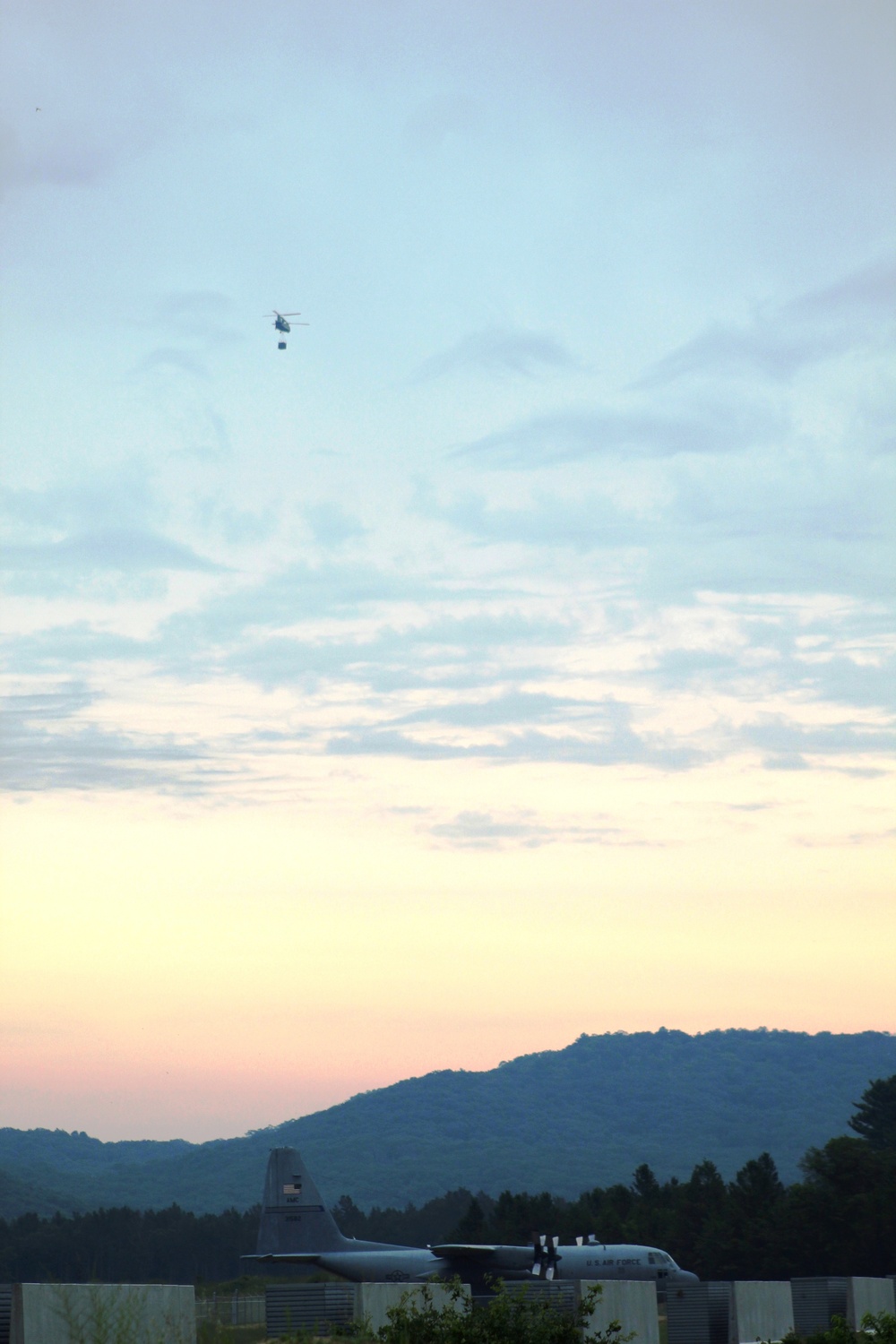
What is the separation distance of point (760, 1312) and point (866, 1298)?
5.52 m

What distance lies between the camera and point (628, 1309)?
123 feet

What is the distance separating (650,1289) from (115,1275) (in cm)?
18180

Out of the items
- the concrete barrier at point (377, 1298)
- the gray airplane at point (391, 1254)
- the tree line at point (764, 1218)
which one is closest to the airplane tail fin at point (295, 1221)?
the gray airplane at point (391, 1254)

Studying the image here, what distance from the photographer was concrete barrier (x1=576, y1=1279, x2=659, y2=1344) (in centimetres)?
3625

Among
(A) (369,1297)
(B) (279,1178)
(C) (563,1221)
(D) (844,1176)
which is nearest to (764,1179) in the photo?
(D) (844,1176)

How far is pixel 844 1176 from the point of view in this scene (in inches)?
4304

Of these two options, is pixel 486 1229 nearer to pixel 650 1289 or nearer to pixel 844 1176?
pixel 844 1176

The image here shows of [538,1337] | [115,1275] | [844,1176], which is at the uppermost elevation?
[538,1337]

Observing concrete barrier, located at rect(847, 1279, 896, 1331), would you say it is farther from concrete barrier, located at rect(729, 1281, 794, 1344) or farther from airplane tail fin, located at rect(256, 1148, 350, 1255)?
airplane tail fin, located at rect(256, 1148, 350, 1255)

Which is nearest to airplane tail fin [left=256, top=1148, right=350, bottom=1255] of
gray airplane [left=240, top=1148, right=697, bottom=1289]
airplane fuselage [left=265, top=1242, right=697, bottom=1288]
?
gray airplane [left=240, top=1148, right=697, bottom=1289]

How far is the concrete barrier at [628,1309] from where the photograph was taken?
3625cm

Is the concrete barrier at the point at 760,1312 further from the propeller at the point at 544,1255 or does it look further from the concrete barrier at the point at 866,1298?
the propeller at the point at 544,1255

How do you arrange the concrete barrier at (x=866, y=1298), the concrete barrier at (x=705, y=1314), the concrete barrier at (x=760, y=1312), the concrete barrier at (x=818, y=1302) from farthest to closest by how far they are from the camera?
the concrete barrier at (x=818, y=1302)
the concrete barrier at (x=866, y=1298)
the concrete barrier at (x=705, y=1314)
the concrete barrier at (x=760, y=1312)

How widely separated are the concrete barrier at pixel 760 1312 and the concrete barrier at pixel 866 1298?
2060 millimetres
